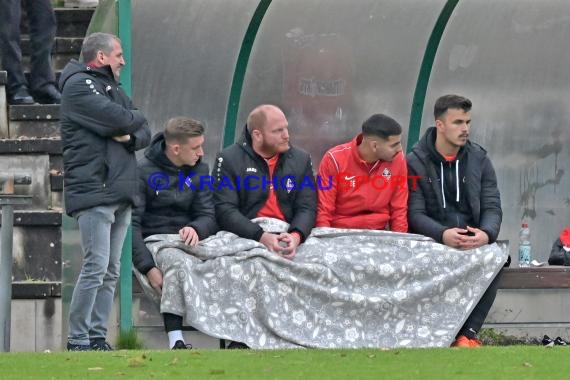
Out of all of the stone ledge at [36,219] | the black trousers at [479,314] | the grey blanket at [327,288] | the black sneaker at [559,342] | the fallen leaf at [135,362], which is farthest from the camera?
the stone ledge at [36,219]

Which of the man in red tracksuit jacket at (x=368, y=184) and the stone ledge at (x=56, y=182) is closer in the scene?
the man in red tracksuit jacket at (x=368, y=184)

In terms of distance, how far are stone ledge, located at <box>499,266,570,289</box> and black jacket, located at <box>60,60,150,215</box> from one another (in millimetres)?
2583

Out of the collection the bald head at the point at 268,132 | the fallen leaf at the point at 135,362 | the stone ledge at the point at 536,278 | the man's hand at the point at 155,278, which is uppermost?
the bald head at the point at 268,132

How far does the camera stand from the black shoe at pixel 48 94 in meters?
11.2

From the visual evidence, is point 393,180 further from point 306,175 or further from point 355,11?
point 355,11

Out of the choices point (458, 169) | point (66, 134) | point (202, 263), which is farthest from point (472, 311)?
point (66, 134)

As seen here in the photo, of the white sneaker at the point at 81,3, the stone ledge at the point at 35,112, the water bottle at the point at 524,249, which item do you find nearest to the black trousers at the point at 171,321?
the stone ledge at the point at 35,112

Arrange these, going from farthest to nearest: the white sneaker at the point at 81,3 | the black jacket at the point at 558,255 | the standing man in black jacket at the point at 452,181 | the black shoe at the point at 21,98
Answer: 1. the white sneaker at the point at 81,3
2. the black shoe at the point at 21,98
3. the black jacket at the point at 558,255
4. the standing man in black jacket at the point at 452,181

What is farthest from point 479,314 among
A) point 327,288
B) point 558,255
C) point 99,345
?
point 99,345

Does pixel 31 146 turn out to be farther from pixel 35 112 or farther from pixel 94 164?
pixel 94 164

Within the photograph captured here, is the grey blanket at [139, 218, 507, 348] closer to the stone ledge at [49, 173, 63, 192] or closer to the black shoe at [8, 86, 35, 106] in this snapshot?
the stone ledge at [49, 173, 63, 192]

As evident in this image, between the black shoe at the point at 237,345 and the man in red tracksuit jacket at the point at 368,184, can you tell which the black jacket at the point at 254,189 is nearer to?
the man in red tracksuit jacket at the point at 368,184

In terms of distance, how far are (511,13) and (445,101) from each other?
1967 millimetres

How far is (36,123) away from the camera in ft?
35.9
